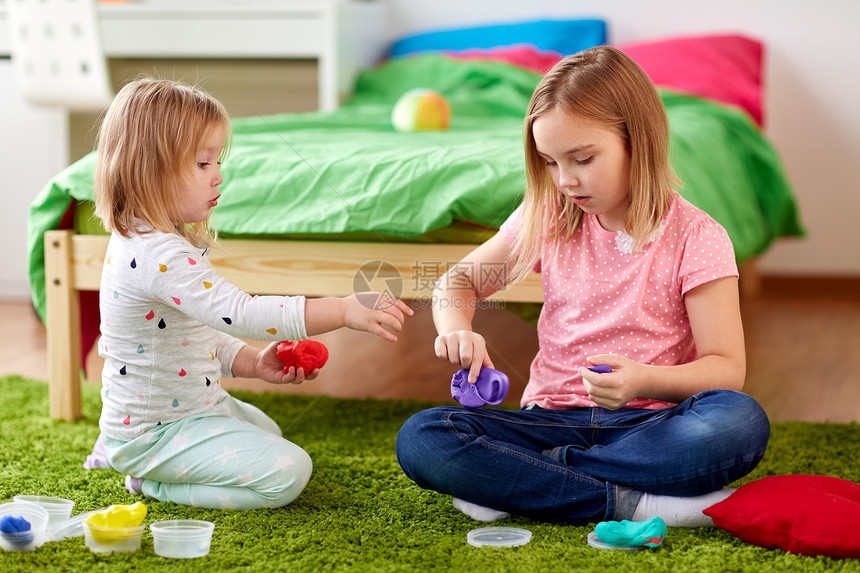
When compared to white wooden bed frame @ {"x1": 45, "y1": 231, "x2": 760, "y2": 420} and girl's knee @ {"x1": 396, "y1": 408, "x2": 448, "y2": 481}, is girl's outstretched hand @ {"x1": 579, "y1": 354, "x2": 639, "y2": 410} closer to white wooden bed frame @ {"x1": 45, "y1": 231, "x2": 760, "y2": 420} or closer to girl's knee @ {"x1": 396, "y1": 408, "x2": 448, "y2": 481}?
girl's knee @ {"x1": 396, "y1": 408, "x2": 448, "y2": 481}

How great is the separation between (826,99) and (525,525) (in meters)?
2.31

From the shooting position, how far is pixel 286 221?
1383 mm

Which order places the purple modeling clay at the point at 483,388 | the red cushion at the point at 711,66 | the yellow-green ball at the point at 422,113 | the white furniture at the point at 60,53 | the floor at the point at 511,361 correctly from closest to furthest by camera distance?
the purple modeling clay at the point at 483,388
the floor at the point at 511,361
the yellow-green ball at the point at 422,113
the white furniture at the point at 60,53
the red cushion at the point at 711,66

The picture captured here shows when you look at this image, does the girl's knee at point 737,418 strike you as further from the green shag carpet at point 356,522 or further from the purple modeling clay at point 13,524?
the purple modeling clay at point 13,524

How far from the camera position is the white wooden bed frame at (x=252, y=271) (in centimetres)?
135

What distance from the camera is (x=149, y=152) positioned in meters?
1.05

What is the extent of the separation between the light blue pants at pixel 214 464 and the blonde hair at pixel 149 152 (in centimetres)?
24

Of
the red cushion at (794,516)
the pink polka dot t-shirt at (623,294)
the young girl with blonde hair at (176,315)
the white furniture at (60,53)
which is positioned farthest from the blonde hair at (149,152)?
the white furniture at (60,53)

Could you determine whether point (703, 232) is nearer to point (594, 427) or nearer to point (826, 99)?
point (594, 427)

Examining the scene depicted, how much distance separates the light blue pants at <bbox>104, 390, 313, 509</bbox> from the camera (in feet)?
3.47

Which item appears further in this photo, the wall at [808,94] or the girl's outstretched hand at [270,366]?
the wall at [808,94]

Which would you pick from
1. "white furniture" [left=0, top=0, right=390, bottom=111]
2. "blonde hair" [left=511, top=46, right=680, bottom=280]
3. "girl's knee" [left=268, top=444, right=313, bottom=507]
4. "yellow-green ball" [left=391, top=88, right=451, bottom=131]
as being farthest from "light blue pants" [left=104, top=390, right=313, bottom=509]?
"white furniture" [left=0, top=0, right=390, bottom=111]

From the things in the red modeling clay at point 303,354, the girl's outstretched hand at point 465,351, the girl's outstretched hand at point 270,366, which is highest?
the girl's outstretched hand at point 465,351

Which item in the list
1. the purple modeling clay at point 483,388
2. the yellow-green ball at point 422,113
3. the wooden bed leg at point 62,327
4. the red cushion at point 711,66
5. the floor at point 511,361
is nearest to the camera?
the purple modeling clay at point 483,388
